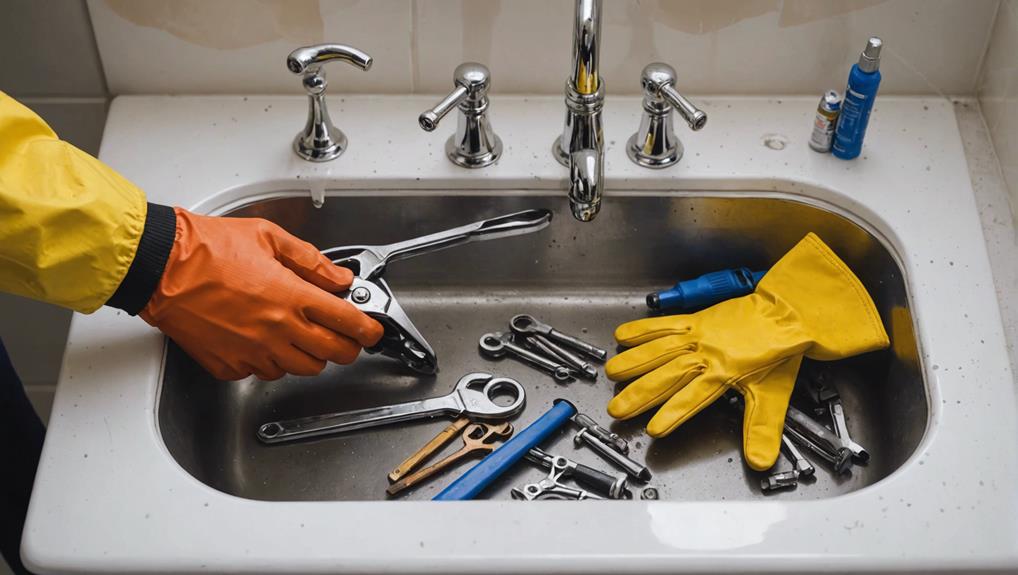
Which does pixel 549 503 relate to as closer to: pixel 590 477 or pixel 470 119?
pixel 590 477

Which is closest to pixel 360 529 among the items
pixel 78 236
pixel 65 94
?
pixel 78 236

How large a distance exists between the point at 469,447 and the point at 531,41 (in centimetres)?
46

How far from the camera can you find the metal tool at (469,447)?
39.9 inches

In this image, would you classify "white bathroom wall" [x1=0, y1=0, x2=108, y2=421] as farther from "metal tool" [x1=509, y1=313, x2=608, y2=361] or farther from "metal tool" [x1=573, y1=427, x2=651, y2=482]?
"metal tool" [x1=573, y1=427, x2=651, y2=482]

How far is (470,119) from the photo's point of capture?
1.10 m

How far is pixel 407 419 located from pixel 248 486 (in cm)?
17

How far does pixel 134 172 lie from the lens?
3.68ft

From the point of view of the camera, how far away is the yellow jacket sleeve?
0.87 meters

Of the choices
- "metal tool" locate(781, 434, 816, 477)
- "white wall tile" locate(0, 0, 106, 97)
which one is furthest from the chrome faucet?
"white wall tile" locate(0, 0, 106, 97)

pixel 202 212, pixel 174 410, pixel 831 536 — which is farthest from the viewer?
pixel 202 212

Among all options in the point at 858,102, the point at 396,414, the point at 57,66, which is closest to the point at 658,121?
the point at 858,102

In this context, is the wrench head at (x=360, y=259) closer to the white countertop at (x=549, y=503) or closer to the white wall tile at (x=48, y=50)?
the white countertop at (x=549, y=503)

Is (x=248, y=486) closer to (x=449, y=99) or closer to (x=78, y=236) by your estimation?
(x=78, y=236)

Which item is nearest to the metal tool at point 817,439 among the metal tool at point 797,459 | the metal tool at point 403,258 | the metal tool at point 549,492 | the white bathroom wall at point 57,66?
the metal tool at point 797,459
